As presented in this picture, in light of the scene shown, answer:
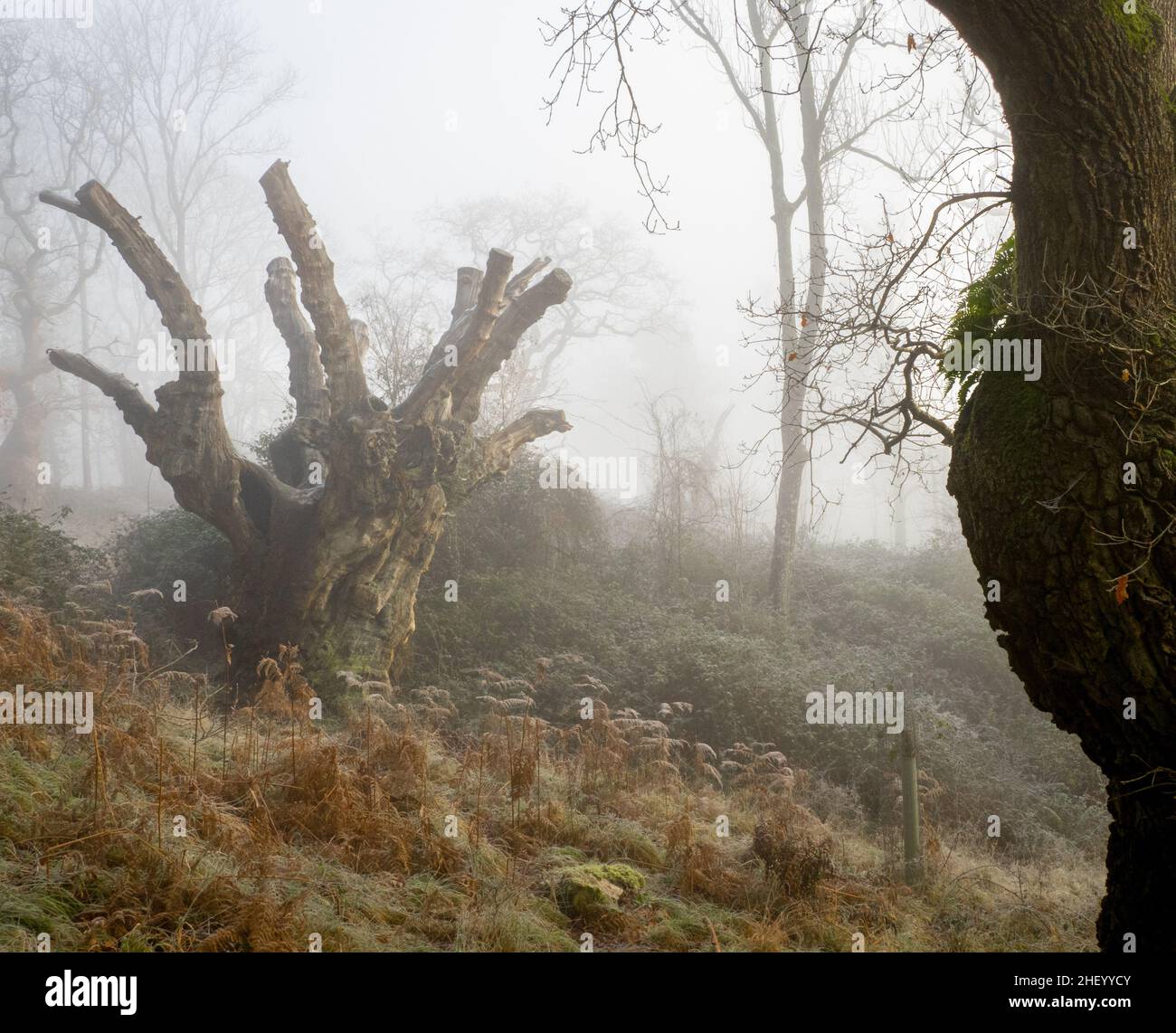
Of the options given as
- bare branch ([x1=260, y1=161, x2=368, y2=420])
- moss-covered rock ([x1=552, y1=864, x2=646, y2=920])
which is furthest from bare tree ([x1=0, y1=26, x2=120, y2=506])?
moss-covered rock ([x1=552, y1=864, x2=646, y2=920])

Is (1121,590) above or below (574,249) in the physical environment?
below

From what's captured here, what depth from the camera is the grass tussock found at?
13.5 feet

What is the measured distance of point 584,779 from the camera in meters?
7.12

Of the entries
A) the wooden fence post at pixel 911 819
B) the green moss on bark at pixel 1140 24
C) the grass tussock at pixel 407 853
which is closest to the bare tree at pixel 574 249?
the grass tussock at pixel 407 853

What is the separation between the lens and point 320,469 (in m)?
10.1

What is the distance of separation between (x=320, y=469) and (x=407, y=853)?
19.7ft

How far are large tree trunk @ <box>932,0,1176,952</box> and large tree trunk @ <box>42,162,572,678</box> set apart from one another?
Result: 688cm

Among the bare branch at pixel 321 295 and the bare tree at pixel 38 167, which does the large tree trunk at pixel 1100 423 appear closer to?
the bare branch at pixel 321 295

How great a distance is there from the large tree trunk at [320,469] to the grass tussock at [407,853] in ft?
5.74

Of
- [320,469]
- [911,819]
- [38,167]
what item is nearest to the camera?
[911,819]

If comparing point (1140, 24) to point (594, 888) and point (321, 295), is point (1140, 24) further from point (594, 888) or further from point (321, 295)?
point (321, 295)

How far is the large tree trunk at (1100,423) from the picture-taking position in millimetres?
3430

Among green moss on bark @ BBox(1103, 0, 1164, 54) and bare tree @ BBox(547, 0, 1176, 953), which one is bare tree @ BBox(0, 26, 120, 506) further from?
green moss on bark @ BBox(1103, 0, 1164, 54)

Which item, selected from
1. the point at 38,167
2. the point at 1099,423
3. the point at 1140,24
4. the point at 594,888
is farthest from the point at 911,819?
the point at 38,167
